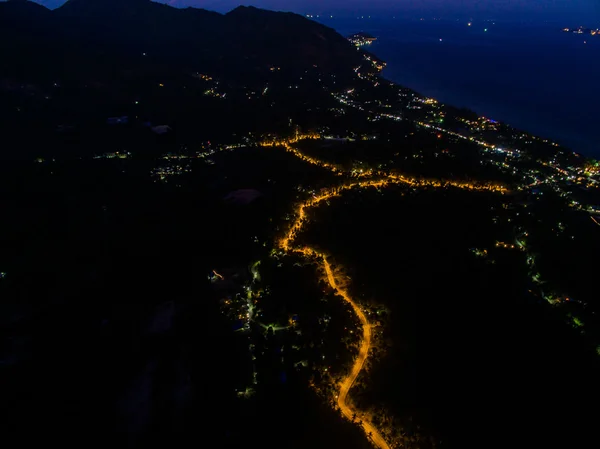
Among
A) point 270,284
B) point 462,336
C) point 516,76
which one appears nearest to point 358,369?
point 462,336

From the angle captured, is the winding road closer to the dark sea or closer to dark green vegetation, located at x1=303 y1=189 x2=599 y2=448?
dark green vegetation, located at x1=303 y1=189 x2=599 y2=448

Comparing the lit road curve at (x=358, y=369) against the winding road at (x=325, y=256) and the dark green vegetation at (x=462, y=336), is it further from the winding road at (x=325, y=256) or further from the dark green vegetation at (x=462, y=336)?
the dark green vegetation at (x=462, y=336)

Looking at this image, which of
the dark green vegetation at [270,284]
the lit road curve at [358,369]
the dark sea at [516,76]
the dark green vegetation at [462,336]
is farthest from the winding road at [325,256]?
the dark sea at [516,76]

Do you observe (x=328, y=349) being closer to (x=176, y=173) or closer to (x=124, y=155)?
(x=176, y=173)

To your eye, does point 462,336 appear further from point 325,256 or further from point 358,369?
point 325,256

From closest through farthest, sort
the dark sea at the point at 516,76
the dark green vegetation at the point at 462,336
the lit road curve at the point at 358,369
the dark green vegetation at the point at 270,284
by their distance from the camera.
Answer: the lit road curve at the point at 358,369, the dark green vegetation at the point at 270,284, the dark green vegetation at the point at 462,336, the dark sea at the point at 516,76

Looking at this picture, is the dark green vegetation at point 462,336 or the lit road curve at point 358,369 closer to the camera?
the lit road curve at point 358,369

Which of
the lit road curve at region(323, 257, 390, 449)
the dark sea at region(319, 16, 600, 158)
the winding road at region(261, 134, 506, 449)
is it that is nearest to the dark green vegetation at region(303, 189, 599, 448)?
the lit road curve at region(323, 257, 390, 449)
